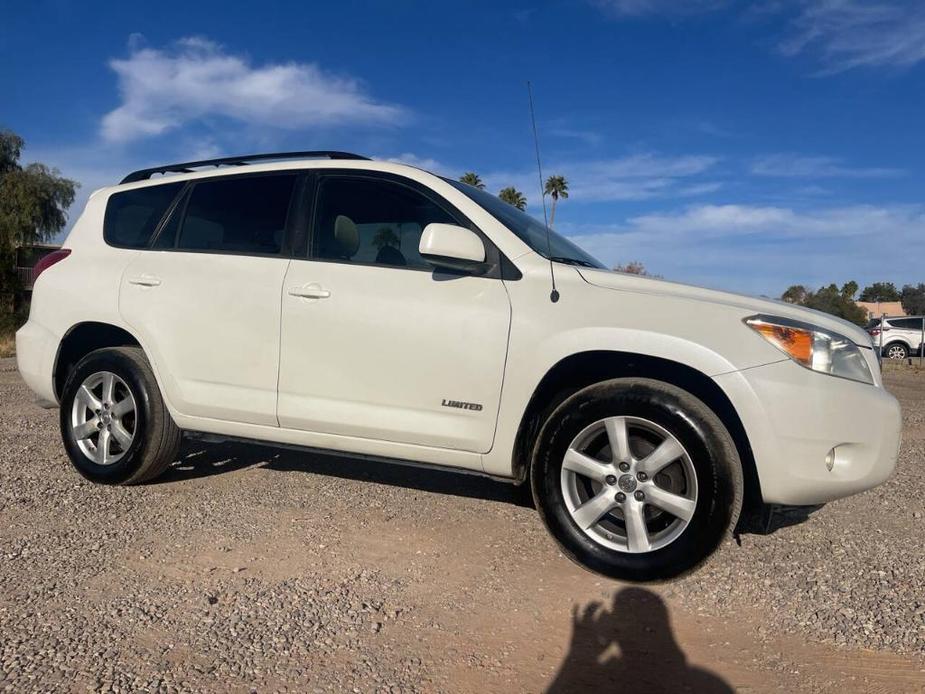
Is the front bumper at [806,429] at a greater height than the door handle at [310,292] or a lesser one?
lesser

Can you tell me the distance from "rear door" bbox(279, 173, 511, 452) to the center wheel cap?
62 cm

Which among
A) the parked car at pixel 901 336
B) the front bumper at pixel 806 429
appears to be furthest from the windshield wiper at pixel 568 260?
the parked car at pixel 901 336

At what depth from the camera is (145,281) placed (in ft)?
13.7

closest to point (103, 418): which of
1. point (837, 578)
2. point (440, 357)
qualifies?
point (440, 357)

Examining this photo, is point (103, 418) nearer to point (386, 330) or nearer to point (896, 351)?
point (386, 330)

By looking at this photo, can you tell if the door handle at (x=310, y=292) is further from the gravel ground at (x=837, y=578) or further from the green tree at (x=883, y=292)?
the green tree at (x=883, y=292)

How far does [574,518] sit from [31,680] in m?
2.08

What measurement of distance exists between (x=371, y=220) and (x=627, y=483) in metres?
1.92

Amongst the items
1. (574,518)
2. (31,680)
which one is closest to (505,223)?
(574,518)

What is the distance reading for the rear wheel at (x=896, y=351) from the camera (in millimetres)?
23297

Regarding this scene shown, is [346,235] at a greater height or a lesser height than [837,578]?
greater

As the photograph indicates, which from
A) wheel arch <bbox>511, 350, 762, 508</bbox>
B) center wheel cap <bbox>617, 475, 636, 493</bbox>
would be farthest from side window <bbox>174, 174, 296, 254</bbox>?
center wheel cap <bbox>617, 475, 636, 493</bbox>

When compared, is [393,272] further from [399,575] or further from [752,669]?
[752,669]

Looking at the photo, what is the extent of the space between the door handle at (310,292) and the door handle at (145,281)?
0.93 m
